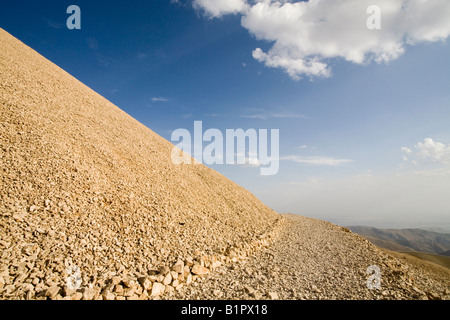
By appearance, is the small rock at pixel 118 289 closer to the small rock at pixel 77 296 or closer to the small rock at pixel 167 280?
the small rock at pixel 77 296

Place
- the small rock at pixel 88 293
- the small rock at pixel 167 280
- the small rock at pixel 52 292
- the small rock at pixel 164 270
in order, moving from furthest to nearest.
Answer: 1. the small rock at pixel 164 270
2. the small rock at pixel 167 280
3. the small rock at pixel 88 293
4. the small rock at pixel 52 292

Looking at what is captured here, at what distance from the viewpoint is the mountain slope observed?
611 centimetres

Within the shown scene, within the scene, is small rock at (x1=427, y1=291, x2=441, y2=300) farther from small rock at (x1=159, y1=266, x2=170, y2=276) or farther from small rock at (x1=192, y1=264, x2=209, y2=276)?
small rock at (x1=159, y1=266, x2=170, y2=276)

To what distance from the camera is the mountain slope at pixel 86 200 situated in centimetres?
611

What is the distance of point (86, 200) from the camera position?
816cm

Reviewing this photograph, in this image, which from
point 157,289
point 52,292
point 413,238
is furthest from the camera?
point 413,238

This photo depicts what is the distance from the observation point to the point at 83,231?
700cm

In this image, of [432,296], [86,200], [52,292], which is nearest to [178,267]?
[52,292]

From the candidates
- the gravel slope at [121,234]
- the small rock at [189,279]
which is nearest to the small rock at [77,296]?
the gravel slope at [121,234]

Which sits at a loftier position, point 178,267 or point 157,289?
point 178,267

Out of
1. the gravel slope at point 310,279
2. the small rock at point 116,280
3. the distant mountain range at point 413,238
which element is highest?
the small rock at point 116,280

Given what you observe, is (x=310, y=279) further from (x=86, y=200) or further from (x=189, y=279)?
(x=86, y=200)

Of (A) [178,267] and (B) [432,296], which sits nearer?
(B) [432,296]
